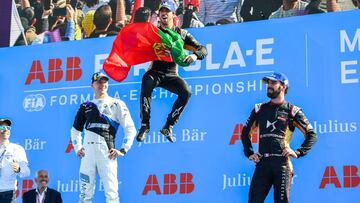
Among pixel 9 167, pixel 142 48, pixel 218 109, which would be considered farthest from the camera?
pixel 218 109

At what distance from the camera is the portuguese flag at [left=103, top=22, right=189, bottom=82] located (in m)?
8.37

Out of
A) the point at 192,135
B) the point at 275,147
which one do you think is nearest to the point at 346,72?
the point at 192,135

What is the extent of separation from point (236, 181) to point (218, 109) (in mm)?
Answer: 1015

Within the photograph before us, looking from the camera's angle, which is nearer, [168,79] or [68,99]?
[168,79]

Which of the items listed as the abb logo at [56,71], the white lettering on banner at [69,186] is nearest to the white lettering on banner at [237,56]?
the abb logo at [56,71]

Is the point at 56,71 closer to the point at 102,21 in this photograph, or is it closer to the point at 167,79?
the point at 102,21

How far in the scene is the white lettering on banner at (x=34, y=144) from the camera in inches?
485

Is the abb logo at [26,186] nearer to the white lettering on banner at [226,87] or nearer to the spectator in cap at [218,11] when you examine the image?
the white lettering on banner at [226,87]

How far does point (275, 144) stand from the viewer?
8.21 m

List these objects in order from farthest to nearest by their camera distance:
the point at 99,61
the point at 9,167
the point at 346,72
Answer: the point at 99,61, the point at 346,72, the point at 9,167

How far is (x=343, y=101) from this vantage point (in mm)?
10445

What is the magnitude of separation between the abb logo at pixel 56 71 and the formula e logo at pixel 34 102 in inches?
8.6

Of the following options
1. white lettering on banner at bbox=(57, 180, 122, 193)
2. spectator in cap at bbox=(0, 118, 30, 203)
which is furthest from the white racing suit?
white lettering on banner at bbox=(57, 180, 122, 193)

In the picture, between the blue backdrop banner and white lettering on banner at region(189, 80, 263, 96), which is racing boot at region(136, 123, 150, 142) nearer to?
the blue backdrop banner
